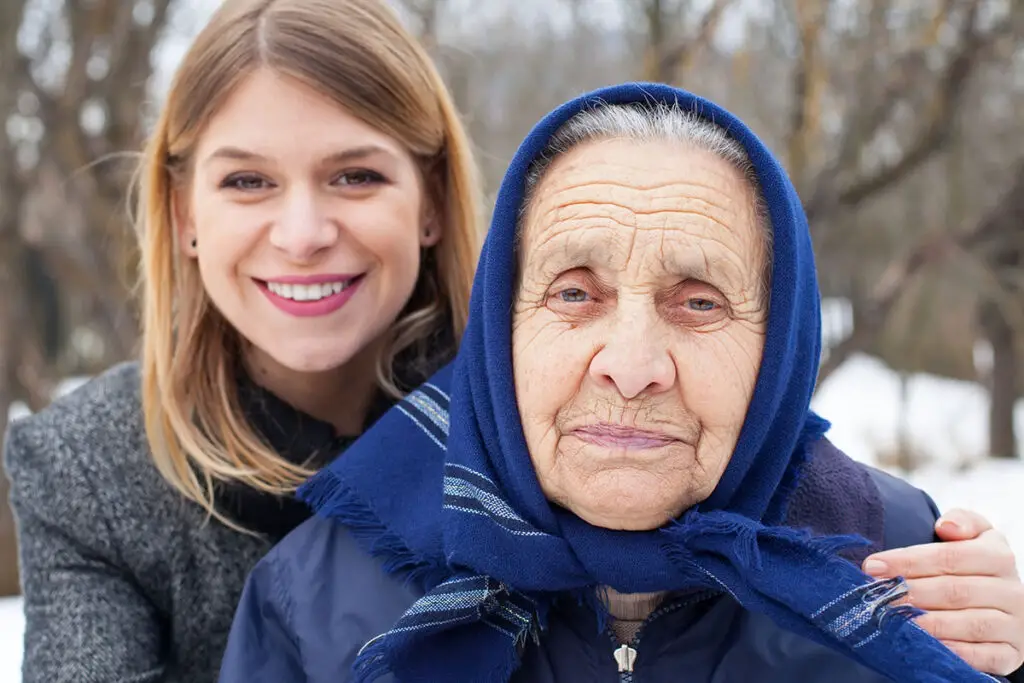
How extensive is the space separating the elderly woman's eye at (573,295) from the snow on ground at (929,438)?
9.82ft

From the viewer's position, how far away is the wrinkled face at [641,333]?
1.45 m

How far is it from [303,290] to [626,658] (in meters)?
1.12

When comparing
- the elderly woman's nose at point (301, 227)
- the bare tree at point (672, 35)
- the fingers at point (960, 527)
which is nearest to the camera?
the fingers at point (960, 527)

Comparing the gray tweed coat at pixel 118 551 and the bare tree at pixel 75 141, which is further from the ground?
the bare tree at pixel 75 141

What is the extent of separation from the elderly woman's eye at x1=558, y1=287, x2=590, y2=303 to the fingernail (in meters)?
0.60

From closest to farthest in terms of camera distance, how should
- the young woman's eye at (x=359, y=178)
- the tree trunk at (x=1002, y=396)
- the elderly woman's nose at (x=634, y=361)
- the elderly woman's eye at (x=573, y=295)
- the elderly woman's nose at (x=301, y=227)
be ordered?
the elderly woman's nose at (x=634, y=361), the elderly woman's eye at (x=573, y=295), the elderly woman's nose at (x=301, y=227), the young woman's eye at (x=359, y=178), the tree trunk at (x=1002, y=396)

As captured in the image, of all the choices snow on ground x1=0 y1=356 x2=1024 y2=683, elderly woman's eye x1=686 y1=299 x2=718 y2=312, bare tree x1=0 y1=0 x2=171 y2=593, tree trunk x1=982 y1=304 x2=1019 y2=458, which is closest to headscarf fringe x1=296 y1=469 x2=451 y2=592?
elderly woman's eye x1=686 y1=299 x2=718 y2=312

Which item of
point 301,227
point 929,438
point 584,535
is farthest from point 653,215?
point 929,438

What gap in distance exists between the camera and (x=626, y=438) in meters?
1.45

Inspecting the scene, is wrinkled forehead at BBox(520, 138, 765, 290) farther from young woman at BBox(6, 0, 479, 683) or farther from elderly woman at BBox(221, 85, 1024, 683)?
young woman at BBox(6, 0, 479, 683)

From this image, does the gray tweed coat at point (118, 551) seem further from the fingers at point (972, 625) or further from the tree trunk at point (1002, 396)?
the tree trunk at point (1002, 396)

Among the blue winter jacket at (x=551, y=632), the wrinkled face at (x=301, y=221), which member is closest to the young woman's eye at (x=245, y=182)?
the wrinkled face at (x=301, y=221)

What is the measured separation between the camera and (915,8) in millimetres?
6055

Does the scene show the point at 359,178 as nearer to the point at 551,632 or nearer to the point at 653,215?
the point at 653,215
